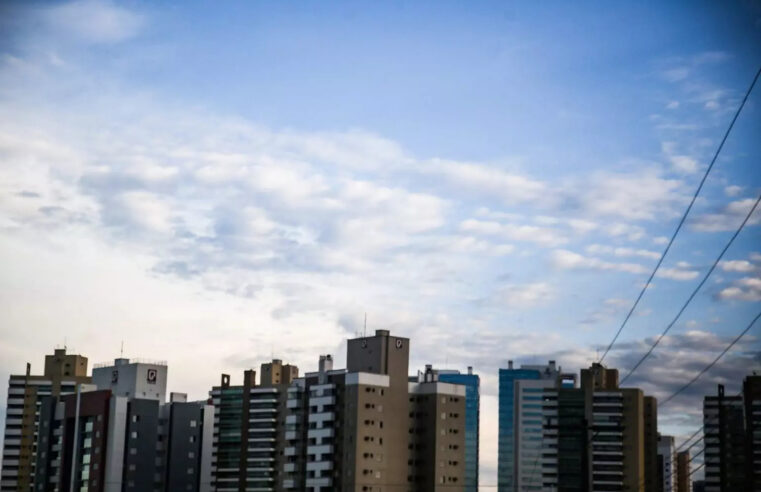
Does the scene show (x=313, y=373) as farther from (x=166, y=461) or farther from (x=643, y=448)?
(x=643, y=448)

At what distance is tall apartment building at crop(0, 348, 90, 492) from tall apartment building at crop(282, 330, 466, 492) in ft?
223

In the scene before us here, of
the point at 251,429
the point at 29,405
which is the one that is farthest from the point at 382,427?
the point at 29,405

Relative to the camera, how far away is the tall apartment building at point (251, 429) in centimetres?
16275

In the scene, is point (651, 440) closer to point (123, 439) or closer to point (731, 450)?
point (731, 450)

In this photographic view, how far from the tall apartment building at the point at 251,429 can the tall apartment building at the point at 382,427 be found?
108ft

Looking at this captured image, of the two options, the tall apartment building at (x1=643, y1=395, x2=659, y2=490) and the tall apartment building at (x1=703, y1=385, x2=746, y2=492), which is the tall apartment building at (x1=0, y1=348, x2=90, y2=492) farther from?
the tall apartment building at (x1=703, y1=385, x2=746, y2=492)

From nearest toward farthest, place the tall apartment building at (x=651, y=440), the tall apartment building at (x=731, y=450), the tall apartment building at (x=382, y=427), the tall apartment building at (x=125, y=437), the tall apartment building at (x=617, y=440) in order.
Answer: the tall apartment building at (x=382, y=427) → the tall apartment building at (x=125, y=437) → the tall apartment building at (x=731, y=450) → the tall apartment building at (x=617, y=440) → the tall apartment building at (x=651, y=440)

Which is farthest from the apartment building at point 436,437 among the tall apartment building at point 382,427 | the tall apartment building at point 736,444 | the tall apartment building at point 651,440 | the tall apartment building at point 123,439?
the tall apartment building at point 651,440

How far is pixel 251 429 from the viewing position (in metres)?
166

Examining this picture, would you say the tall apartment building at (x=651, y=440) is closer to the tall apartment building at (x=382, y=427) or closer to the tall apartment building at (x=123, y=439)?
the tall apartment building at (x=382, y=427)

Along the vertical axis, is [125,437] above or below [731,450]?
below

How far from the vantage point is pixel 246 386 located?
558ft

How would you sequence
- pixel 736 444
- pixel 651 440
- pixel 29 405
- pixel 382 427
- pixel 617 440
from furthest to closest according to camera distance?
pixel 29 405, pixel 651 440, pixel 617 440, pixel 736 444, pixel 382 427

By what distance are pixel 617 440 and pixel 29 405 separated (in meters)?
91.2
